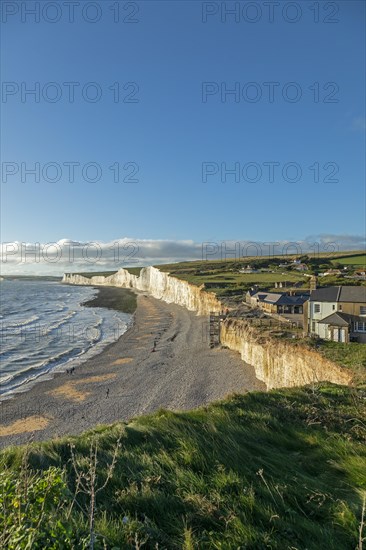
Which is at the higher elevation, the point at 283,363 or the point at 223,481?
the point at 223,481

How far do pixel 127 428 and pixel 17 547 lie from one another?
6249mm

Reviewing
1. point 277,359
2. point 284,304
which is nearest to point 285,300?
point 284,304

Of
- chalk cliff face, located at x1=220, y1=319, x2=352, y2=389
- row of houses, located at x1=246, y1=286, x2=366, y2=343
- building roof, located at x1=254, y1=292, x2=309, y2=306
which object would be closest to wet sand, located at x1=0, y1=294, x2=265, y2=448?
chalk cliff face, located at x1=220, y1=319, x2=352, y2=389

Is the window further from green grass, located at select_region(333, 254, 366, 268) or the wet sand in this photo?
green grass, located at select_region(333, 254, 366, 268)

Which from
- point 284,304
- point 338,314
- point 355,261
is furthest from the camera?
point 355,261

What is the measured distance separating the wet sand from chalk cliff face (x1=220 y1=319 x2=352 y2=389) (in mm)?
1308

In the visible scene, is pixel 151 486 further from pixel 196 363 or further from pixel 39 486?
pixel 196 363

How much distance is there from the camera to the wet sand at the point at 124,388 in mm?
23297

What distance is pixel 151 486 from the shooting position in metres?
5.14

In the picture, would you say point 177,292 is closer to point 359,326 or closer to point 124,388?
point 124,388

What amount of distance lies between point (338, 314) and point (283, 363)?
32.0 feet

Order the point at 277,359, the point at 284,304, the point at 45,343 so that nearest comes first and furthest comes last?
the point at 277,359
the point at 45,343
the point at 284,304

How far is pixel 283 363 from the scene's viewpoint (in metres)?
25.0

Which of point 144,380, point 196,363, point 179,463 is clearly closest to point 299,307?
point 196,363
